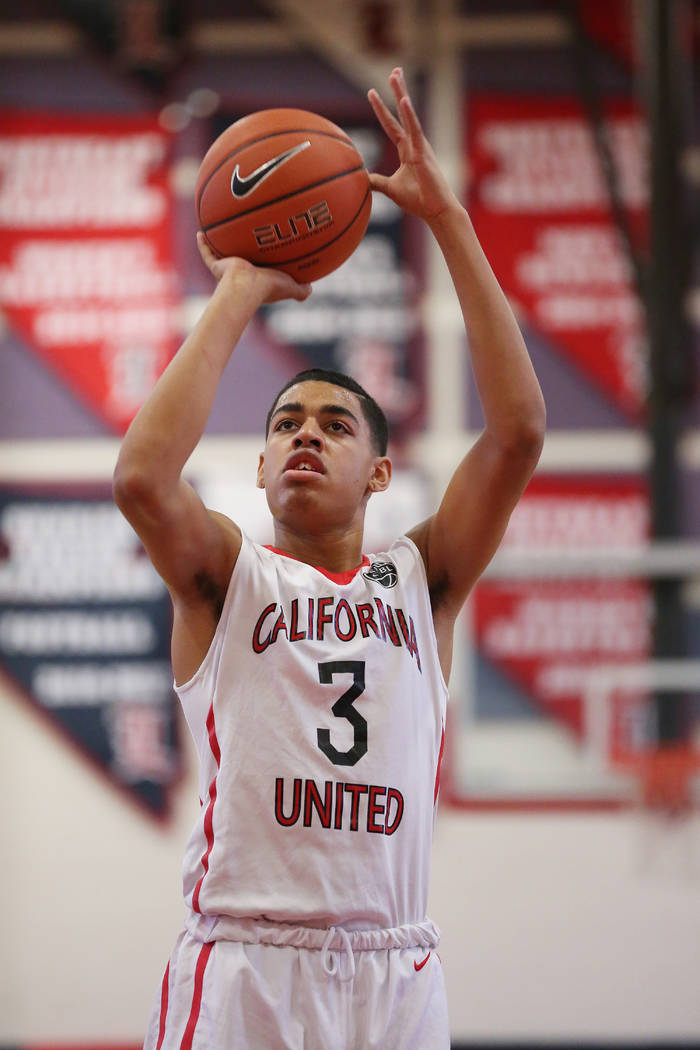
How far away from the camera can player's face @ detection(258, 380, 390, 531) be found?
2.15 m

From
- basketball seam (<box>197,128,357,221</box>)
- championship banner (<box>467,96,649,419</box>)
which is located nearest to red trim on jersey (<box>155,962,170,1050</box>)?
basketball seam (<box>197,128,357,221</box>)

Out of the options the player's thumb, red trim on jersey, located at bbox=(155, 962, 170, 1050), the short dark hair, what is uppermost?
the player's thumb

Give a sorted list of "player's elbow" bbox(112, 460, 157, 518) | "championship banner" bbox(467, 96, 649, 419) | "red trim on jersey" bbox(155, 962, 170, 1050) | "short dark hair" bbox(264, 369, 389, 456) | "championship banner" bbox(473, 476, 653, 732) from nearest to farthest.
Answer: "player's elbow" bbox(112, 460, 157, 518) < "red trim on jersey" bbox(155, 962, 170, 1050) < "short dark hair" bbox(264, 369, 389, 456) < "championship banner" bbox(473, 476, 653, 732) < "championship banner" bbox(467, 96, 649, 419)

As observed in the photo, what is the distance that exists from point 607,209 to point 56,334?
2822 mm

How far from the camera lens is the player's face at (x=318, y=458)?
84.8 inches

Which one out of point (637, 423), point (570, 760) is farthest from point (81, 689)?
point (637, 423)

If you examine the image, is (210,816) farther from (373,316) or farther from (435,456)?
(373,316)

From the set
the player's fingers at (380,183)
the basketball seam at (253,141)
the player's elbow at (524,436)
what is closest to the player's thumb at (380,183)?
the player's fingers at (380,183)

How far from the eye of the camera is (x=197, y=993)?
192cm

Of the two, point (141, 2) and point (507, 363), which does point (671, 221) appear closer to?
point (141, 2)

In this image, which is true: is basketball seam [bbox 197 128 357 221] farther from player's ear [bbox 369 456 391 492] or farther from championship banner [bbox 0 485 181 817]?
championship banner [bbox 0 485 181 817]

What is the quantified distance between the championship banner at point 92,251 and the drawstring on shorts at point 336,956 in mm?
4051

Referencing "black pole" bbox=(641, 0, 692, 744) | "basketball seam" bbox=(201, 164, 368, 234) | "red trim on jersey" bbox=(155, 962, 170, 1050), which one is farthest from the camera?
"black pole" bbox=(641, 0, 692, 744)

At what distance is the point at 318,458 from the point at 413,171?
0.59 meters
